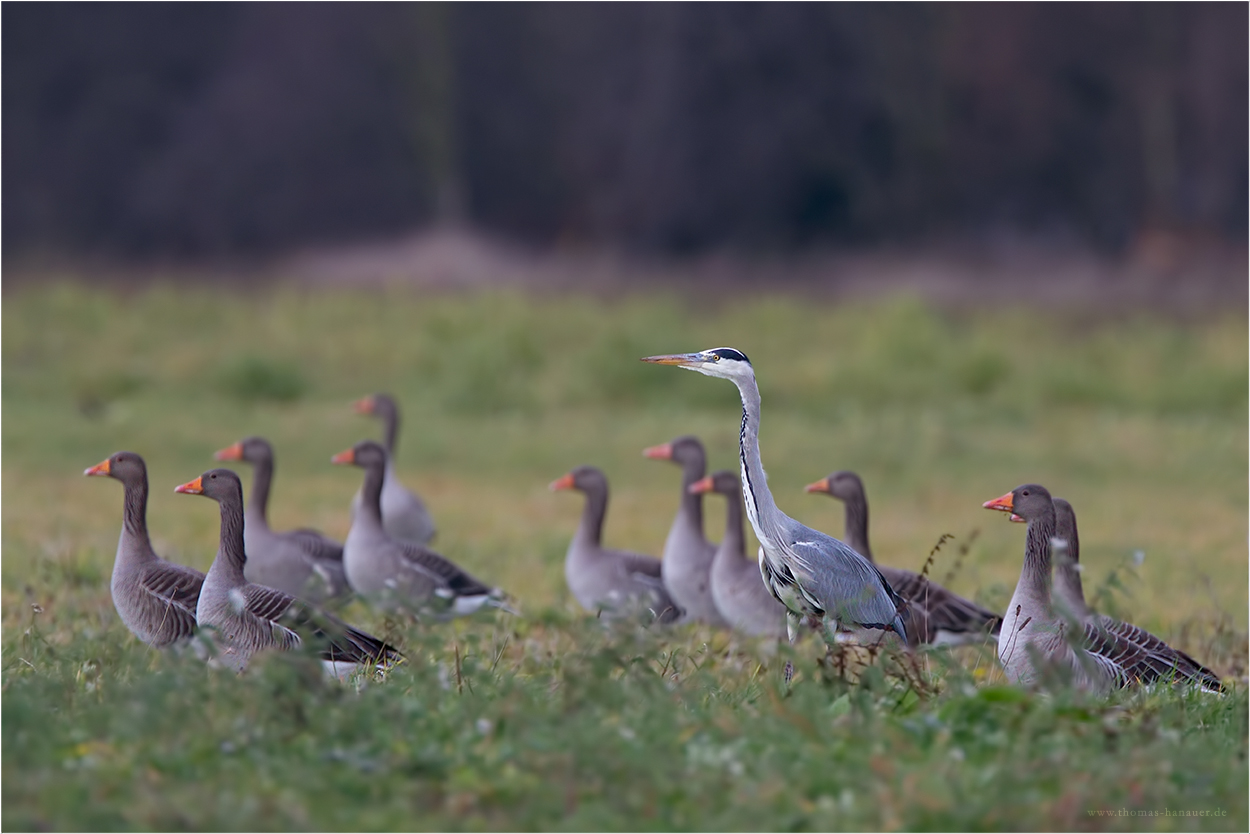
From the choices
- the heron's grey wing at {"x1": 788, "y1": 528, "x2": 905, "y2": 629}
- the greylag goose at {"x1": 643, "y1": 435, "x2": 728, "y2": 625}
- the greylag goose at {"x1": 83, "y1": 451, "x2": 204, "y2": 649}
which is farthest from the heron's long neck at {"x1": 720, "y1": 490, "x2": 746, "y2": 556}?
the greylag goose at {"x1": 83, "y1": 451, "x2": 204, "y2": 649}

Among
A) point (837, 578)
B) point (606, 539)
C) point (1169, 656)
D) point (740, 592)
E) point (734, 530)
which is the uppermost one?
point (837, 578)

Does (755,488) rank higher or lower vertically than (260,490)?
higher

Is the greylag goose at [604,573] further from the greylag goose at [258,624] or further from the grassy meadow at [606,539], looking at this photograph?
the greylag goose at [258,624]

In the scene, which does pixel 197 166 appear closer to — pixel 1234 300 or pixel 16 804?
pixel 1234 300

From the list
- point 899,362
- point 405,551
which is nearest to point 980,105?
point 899,362

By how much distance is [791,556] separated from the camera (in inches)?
242

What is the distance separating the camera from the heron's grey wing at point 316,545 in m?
8.87

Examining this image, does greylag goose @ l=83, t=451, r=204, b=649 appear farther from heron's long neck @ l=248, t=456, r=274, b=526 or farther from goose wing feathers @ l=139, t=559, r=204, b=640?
heron's long neck @ l=248, t=456, r=274, b=526

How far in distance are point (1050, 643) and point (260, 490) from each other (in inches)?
199

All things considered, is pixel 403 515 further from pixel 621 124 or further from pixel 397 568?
pixel 621 124

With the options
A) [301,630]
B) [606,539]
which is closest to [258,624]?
[301,630]

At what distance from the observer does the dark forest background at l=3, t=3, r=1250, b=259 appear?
22672 mm

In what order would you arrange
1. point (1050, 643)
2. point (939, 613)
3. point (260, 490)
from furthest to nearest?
point (260, 490), point (939, 613), point (1050, 643)

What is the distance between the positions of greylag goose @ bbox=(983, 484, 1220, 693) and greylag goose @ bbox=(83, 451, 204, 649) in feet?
10.8
